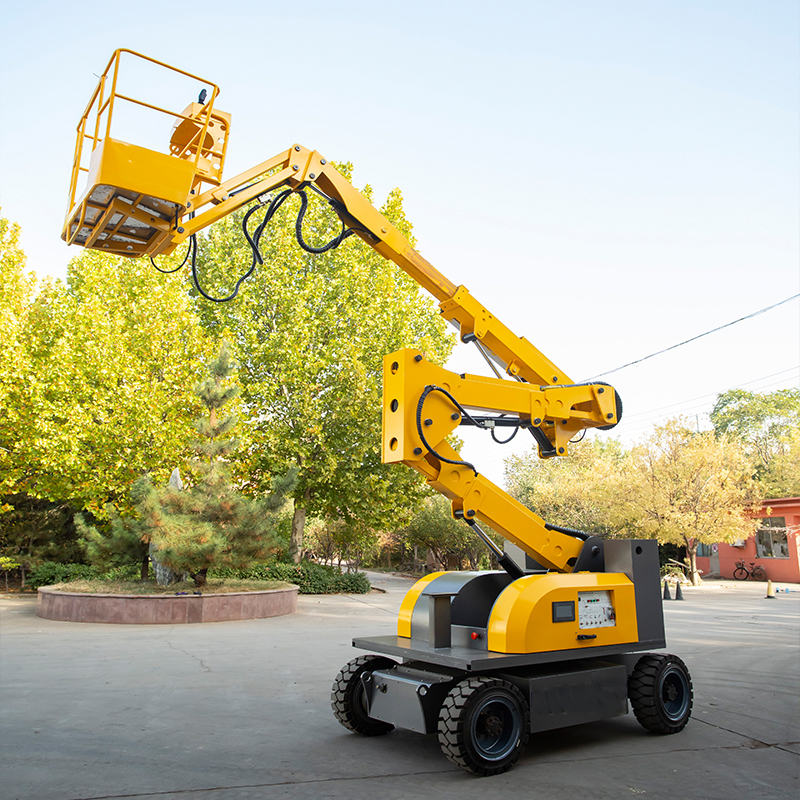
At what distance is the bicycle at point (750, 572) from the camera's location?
31781mm

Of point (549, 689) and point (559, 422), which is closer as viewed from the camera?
point (549, 689)

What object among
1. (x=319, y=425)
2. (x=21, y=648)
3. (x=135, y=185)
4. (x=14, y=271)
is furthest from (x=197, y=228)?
(x=14, y=271)

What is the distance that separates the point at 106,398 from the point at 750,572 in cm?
2837

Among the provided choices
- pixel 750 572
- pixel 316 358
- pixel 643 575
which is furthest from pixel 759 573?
pixel 643 575

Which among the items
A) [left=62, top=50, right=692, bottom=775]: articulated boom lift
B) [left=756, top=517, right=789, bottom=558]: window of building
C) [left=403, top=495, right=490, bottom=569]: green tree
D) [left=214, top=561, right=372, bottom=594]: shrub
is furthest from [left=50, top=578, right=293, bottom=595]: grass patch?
[left=756, top=517, right=789, bottom=558]: window of building

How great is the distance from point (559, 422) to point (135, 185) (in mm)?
4566

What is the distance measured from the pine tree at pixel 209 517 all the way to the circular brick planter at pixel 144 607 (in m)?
0.71

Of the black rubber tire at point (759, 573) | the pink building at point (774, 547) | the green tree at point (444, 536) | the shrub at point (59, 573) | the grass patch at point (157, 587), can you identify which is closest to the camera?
the grass patch at point (157, 587)

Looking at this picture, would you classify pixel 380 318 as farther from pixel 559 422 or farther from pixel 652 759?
pixel 652 759

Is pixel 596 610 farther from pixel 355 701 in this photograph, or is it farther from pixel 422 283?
pixel 422 283

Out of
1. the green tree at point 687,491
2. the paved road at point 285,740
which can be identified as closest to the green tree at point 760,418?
the green tree at point 687,491

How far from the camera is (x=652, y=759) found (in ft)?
18.1

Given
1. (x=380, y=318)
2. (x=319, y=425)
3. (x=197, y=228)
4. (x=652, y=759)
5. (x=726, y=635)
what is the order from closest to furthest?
(x=652, y=759)
(x=197, y=228)
(x=726, y=635)
(x=319, y=425)
(x=380, y=318)

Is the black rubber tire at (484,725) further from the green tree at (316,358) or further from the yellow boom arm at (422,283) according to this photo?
the green tree at (316,358)
